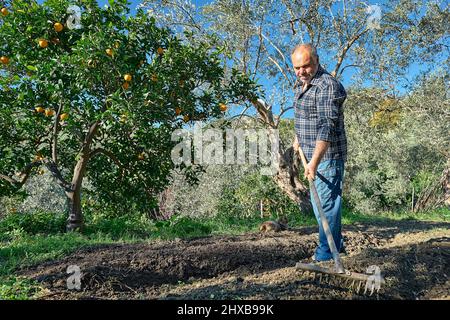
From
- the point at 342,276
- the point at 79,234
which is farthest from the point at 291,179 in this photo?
the point at 342,276

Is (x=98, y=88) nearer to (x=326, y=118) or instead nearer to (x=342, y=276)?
(x=326, y=118)

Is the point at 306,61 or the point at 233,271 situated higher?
the point at 306,61

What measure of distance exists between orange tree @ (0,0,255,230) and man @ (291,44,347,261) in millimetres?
1751

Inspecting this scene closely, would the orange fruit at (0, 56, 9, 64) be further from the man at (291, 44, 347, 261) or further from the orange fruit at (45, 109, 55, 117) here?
the man at (291, 44, 347, 261)

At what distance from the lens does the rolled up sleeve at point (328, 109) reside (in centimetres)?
373

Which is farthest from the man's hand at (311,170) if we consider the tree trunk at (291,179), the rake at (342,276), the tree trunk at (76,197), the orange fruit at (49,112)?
the tree trunk at (291,179)

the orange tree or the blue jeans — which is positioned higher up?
the orange tree

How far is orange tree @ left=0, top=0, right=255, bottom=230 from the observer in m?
4.99

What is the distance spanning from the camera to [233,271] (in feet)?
14.0

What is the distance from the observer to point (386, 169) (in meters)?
14.3

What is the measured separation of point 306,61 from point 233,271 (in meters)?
2.08

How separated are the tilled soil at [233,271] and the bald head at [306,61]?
65.4 inches

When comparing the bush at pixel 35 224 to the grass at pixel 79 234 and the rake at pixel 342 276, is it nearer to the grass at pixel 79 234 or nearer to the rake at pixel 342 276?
the grass at pixel 79 234

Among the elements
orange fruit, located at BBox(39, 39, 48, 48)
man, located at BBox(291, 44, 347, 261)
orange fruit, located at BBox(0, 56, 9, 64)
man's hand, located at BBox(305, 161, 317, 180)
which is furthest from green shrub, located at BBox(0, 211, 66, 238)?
man's hand, located at BBox(305, 161, 317, 180)
